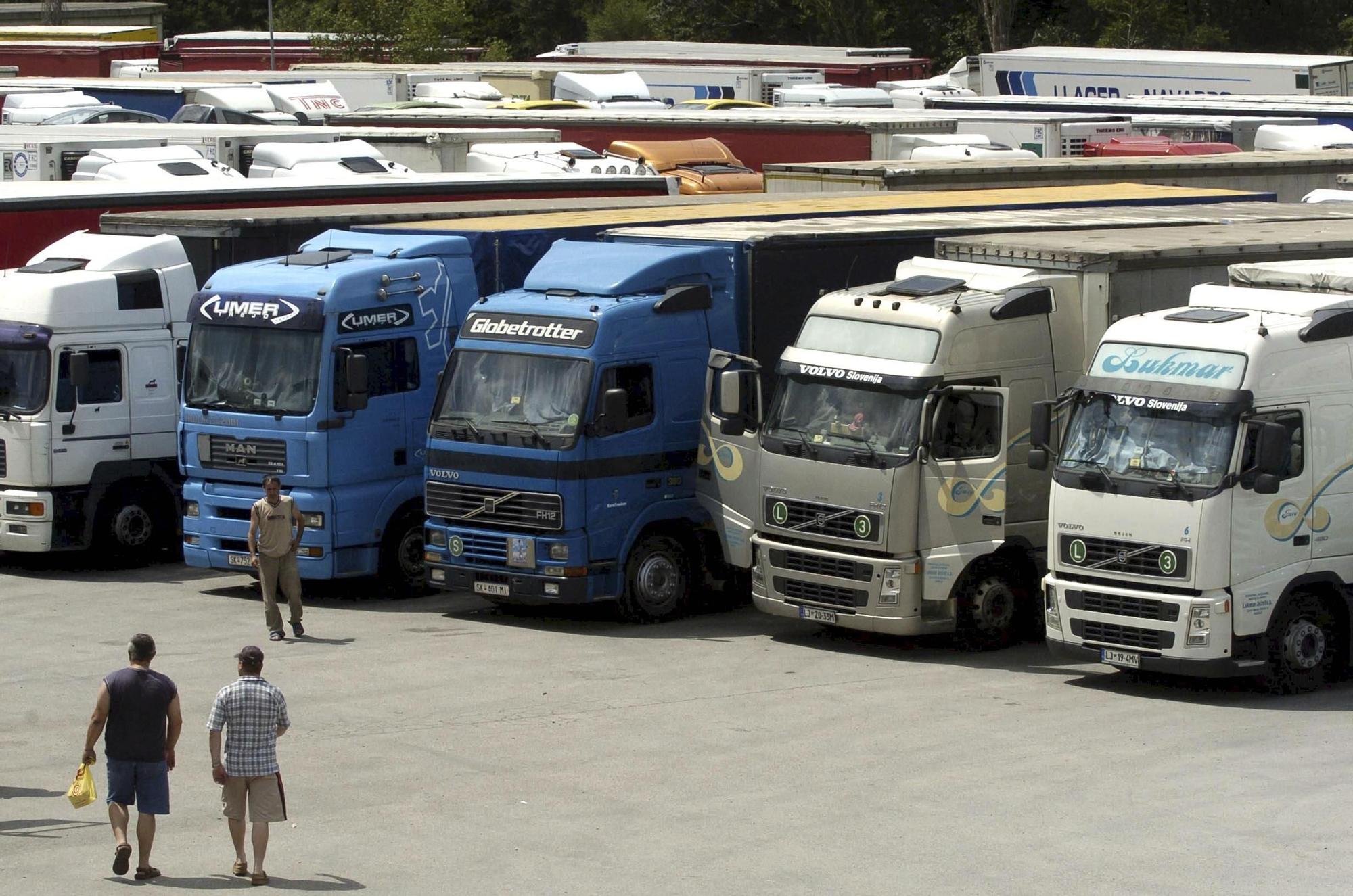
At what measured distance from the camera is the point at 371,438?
66.4ft

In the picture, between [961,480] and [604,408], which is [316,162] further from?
→ [961,480]

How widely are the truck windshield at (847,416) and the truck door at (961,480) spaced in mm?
204

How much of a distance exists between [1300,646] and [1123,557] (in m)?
1.64

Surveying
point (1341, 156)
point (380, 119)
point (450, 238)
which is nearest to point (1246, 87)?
point (1341, 156)

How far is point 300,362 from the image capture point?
1995 centimetres

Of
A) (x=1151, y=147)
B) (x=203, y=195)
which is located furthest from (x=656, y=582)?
(x=1151, y=147)

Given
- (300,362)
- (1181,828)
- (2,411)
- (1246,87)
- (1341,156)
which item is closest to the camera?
(1181,828)

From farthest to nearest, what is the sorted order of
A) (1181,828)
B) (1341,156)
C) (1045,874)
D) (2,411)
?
(1341,156)
(2,411)
(1181,828)
(1045,874)

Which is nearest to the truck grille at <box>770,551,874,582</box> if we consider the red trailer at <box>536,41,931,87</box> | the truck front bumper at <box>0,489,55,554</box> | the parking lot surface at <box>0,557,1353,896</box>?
the parking lot surface at <box>0,557,1353,896</box>

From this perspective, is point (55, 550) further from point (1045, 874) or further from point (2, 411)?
point (1045, 874)

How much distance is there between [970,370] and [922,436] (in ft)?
2.45

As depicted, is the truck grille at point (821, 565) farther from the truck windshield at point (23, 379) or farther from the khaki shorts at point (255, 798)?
the truck windshield at point (23, 379)

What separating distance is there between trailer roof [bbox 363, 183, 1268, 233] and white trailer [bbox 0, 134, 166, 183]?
32.4ft

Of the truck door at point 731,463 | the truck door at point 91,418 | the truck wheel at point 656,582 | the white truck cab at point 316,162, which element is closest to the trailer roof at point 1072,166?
the white truck cab at point 316,162
